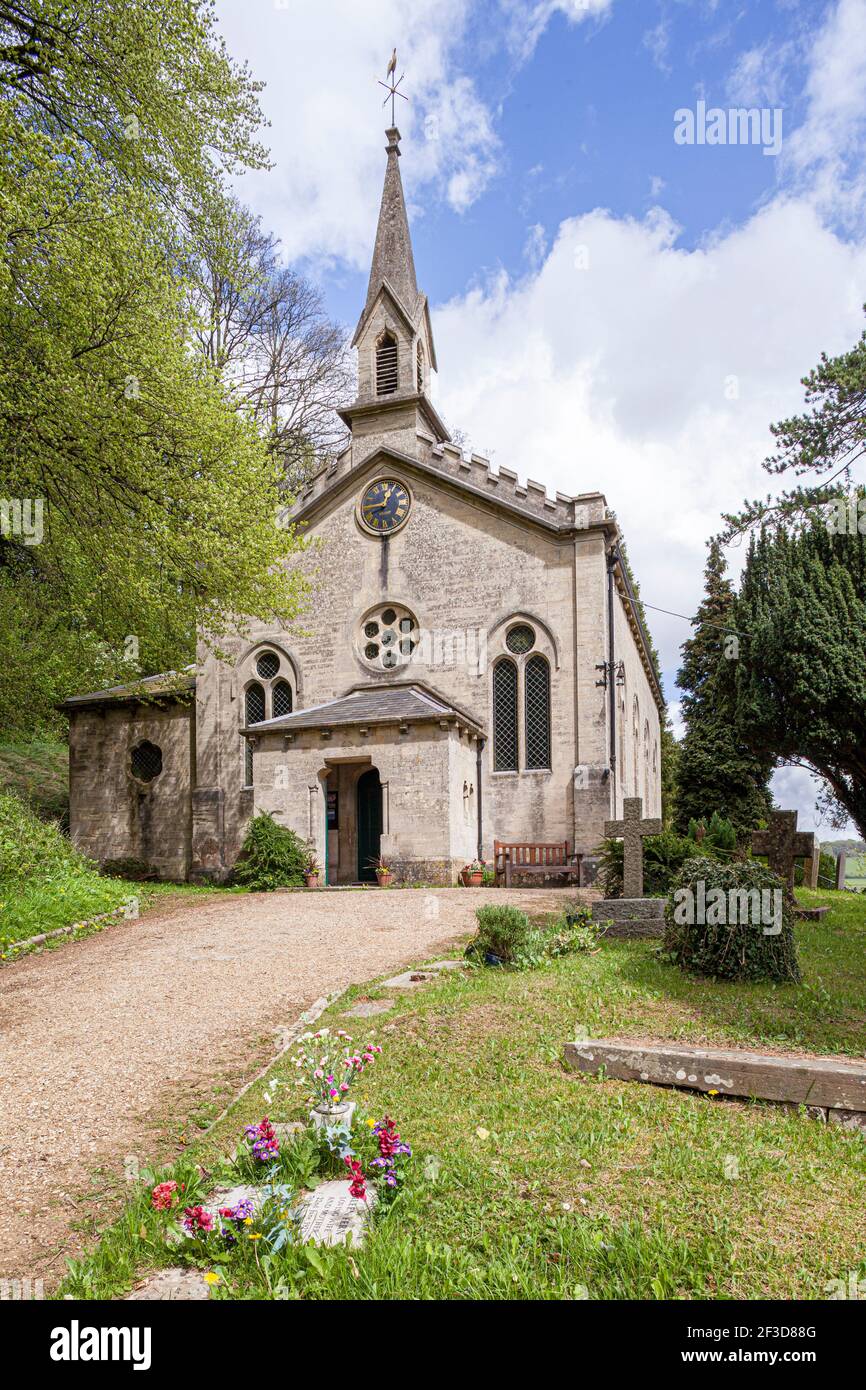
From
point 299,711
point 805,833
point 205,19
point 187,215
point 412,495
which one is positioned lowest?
point 805,833

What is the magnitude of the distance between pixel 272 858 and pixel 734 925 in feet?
42.5

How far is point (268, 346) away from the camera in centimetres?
3403

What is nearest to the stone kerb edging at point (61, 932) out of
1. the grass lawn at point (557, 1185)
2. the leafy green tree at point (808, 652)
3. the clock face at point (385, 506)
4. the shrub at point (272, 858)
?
the shrub at point (272, 858)

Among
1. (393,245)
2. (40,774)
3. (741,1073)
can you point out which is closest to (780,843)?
(741,1073)

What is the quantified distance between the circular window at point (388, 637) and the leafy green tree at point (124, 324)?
18.0 feet

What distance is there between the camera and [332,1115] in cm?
454

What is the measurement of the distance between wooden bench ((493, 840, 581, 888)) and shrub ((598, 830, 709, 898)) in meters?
4.96

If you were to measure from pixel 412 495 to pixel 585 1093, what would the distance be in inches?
788

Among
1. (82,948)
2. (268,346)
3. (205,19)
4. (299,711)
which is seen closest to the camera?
(82,948)

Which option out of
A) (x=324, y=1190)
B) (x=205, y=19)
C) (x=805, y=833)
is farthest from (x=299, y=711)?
(x=324, y=1190)

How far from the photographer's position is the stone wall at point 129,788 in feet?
80.3

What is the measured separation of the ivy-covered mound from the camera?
26.6 ft

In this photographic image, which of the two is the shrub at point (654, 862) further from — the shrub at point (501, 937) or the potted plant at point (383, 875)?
the potted plant at point (383, 875)

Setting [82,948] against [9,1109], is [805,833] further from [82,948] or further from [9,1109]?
[9,1109]
